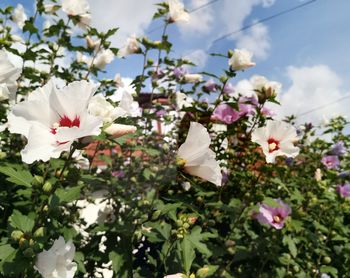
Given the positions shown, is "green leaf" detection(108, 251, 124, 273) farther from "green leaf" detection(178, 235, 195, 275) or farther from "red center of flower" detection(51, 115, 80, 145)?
"red center of flower" detection(51, 115, 80, 145)

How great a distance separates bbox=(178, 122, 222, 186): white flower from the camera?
4.33 feet

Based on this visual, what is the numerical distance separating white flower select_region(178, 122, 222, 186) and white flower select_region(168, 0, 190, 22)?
1.67 meters

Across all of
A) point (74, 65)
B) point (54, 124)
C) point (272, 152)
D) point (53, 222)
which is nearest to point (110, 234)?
point (53, 222)

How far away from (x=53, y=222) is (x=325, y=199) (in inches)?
85.0

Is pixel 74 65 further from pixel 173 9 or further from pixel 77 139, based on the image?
pixel 77 139

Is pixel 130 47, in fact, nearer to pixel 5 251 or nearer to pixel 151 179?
pixel 151 179

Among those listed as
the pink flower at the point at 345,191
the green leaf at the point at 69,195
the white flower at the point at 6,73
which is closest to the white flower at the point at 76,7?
the white flower at the point at 6,73

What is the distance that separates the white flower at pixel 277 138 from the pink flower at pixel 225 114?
350mm

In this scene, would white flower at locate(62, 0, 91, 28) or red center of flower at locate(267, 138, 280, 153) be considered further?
white flower at locate(62, 0, 91, 28)

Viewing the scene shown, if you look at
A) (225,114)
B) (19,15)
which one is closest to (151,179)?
(225,114)

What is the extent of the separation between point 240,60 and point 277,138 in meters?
0.53

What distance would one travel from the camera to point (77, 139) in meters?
1.12

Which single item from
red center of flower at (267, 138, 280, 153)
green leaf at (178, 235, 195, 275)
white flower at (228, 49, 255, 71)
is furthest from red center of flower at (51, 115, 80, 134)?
white flower at (228, 49, 255, 71)

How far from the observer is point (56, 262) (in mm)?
1284
